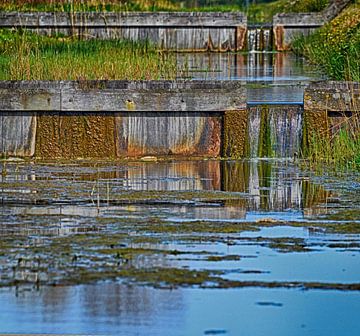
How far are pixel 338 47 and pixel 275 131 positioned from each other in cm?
667

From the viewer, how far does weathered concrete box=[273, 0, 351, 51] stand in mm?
30328

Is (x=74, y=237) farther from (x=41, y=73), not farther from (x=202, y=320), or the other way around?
(x=41, y=73)

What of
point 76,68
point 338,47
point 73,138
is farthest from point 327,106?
point 338,47

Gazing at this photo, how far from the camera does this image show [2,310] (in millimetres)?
5930

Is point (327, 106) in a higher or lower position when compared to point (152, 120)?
higher

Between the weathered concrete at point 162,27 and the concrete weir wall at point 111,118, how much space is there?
15202mm

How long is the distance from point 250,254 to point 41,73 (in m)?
6.55

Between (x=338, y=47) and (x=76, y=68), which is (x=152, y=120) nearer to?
(x=76, y=68)

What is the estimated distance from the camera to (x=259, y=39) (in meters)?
30.5

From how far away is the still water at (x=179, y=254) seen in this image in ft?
19.2

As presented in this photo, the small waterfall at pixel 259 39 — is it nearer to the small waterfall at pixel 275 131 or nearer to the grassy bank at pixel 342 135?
the grassy bank at pixel 342 135

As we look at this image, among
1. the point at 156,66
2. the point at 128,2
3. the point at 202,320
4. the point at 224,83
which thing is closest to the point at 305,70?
the point at 156,66

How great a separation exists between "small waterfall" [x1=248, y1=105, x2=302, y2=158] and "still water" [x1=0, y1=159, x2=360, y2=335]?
1711 millimetres

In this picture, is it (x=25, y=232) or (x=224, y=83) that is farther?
(x=224, y=83)
